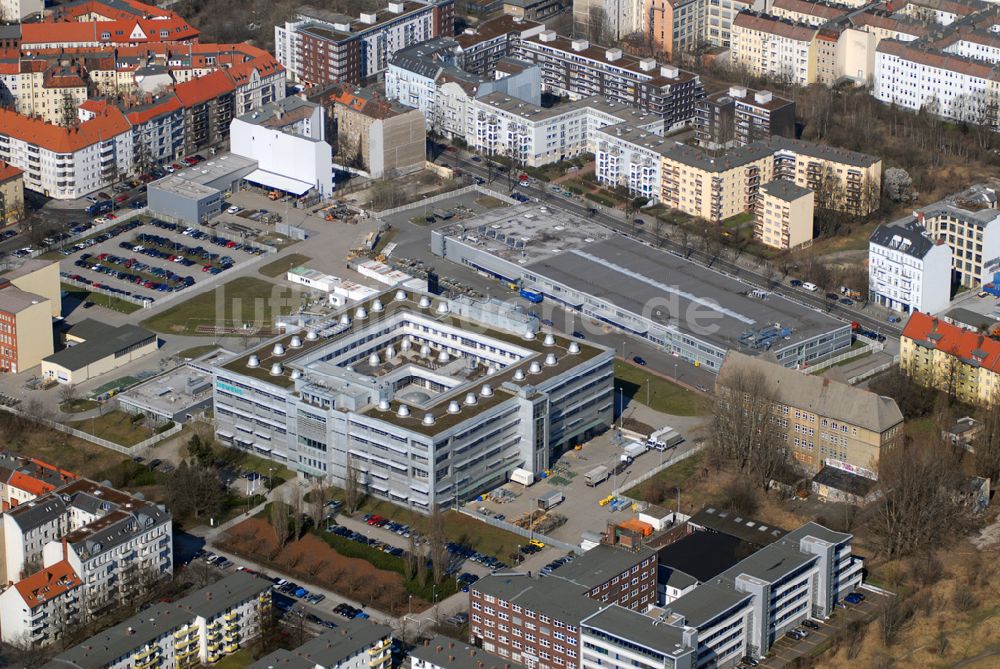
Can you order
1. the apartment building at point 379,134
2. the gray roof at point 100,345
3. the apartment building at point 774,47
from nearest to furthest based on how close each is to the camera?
1. the gray roof at point 100,345
2. the apartment building at point 379,134
3. the apartment building at point 774,47

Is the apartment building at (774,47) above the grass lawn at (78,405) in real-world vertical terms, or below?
above

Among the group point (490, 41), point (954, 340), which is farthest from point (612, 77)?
point (954, 340)

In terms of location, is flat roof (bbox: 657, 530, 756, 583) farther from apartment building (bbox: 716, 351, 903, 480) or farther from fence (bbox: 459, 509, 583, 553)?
apartment building (bbox: 716, 351, 903, 480)

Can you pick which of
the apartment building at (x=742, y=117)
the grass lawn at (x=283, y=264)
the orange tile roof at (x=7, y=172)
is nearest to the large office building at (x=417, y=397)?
the grass lawn at (x=283, y=264)

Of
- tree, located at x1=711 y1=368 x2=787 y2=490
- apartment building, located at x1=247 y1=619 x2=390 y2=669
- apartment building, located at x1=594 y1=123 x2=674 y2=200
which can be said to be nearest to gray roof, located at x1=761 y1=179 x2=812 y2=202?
apartment building, located at x1=594 y1=123 x2=674 y2=200

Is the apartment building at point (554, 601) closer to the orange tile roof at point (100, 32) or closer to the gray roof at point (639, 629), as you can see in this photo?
the gray roof at point (639, 629)

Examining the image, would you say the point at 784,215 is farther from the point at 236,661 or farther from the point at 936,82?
the point at 236,661
